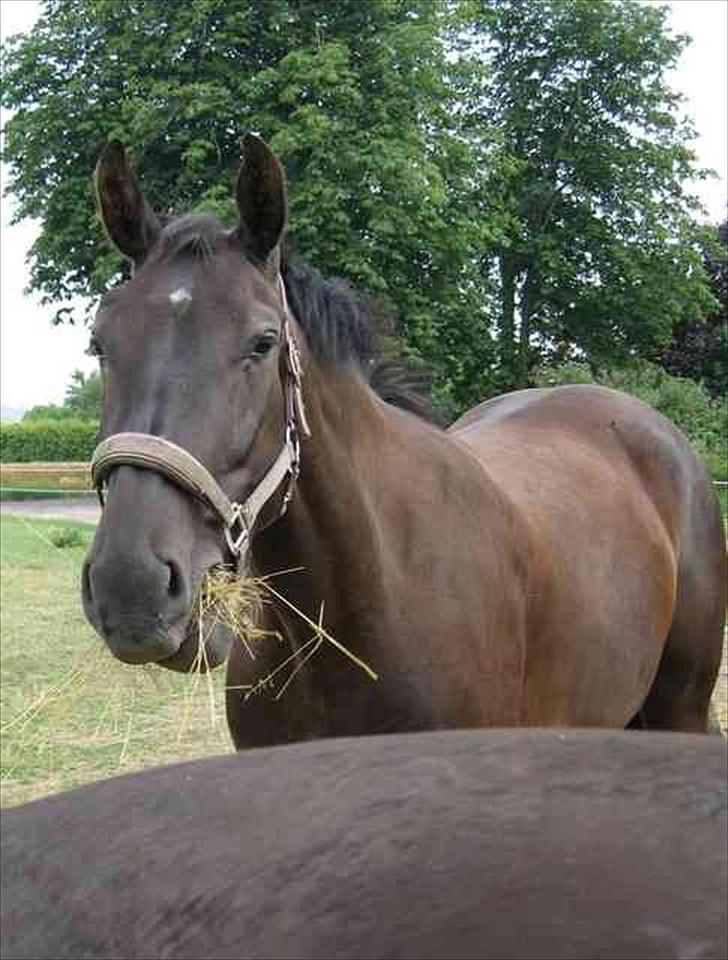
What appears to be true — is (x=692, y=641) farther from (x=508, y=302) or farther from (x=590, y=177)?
(x=590, y=177)

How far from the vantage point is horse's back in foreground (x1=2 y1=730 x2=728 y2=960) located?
25.5 inches

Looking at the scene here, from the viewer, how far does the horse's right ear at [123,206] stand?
2.21 metres

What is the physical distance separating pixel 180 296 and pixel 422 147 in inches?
694

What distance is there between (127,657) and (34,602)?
27.1ft

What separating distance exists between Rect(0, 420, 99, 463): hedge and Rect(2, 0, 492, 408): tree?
10.3 meters

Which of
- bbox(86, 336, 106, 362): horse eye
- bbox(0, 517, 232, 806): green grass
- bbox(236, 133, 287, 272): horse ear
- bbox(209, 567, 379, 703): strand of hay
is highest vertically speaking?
bbox(236, 133, 287, 272): horse ear

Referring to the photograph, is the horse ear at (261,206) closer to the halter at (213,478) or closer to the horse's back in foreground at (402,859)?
the halter at (213,478)

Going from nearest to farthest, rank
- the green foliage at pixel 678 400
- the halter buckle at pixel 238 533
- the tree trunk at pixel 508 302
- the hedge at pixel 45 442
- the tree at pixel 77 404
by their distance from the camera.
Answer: the halter buckle at pixel 238 533, the green foliage at pixel 678 400, the tree trunk at pixel 508 302, the hedge at pixel 45 442, the tree at pixel 77 404

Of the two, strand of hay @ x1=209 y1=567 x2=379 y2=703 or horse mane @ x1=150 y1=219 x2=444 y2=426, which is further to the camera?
horse mane @ x1=150 y1=219 x2=444 y2=426

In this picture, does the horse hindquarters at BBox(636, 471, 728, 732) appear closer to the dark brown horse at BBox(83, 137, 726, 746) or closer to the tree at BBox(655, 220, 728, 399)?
the dark brown horse at BBox(83, 137, 726, 746)

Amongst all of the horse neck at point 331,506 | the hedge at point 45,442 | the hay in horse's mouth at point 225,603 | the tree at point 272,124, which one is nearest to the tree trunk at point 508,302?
the tree at point 272,124

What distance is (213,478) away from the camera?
1.92 m

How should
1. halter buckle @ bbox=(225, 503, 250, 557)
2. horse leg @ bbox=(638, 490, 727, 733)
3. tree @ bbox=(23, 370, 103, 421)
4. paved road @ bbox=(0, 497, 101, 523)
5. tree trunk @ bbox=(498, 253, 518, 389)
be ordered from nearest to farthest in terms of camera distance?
halter buckle @ bbox=(225, 503, 250, 557) → horse leg @ bbox=(638, 490, 727, 733) → paved road @ bbox=(0, 497, 101, 523) → tree trunk @ bbox=(498, 253, 518, 389) → tree @ bbox=(23, 370, 103, 421)

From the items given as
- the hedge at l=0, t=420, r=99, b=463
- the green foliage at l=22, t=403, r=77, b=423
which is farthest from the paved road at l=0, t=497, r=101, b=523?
the green foliage at l=22, t=403, r=77, b=423
